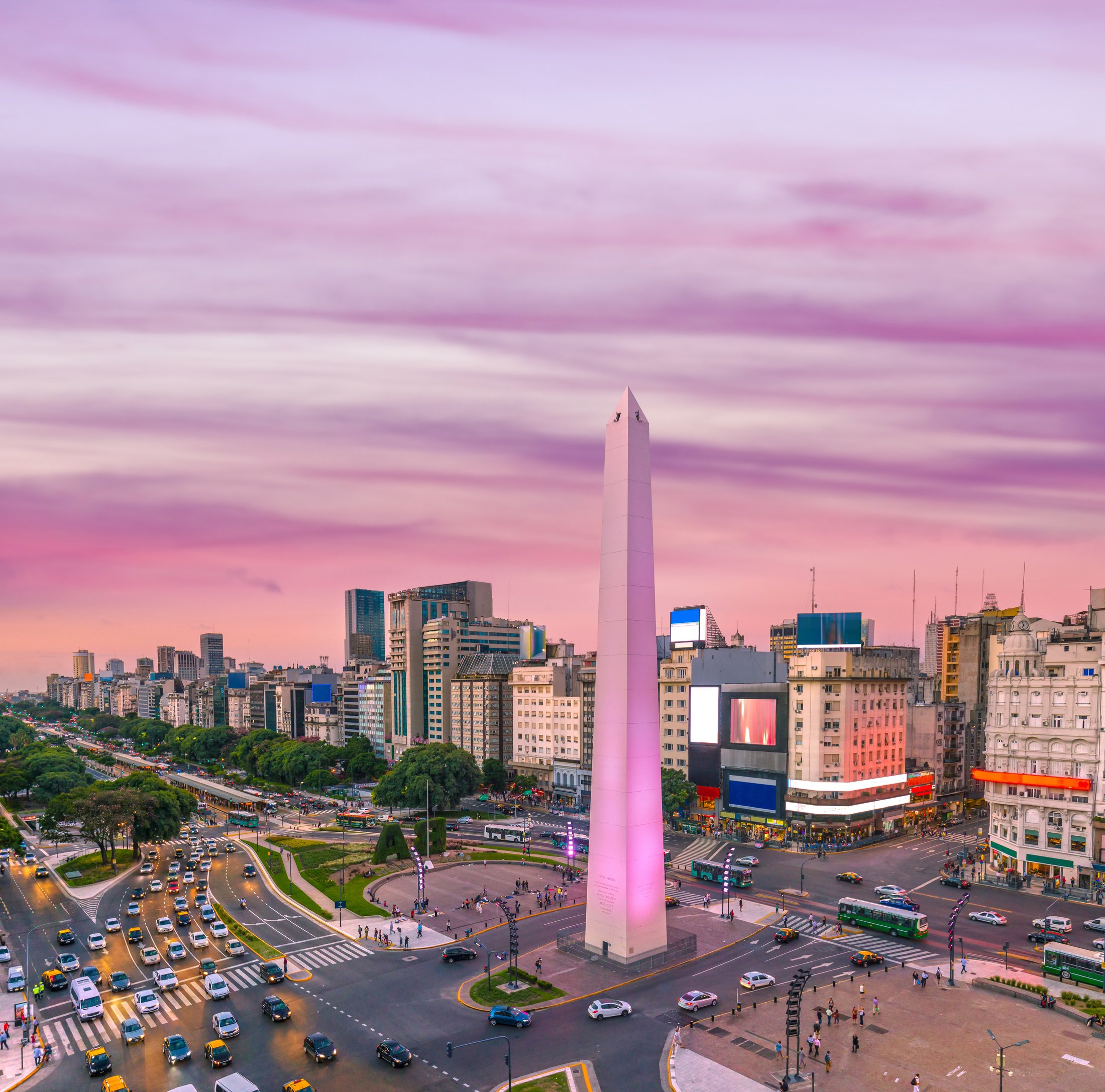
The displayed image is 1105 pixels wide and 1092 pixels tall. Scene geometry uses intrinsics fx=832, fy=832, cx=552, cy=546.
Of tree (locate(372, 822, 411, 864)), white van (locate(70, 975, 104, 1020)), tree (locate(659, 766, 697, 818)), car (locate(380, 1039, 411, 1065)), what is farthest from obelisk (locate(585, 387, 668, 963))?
tree (locate(659, 766, 697, 818))

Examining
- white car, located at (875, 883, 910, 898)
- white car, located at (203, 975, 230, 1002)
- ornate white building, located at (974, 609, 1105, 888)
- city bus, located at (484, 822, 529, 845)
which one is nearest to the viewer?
white car, located at (203, 975, 230, 1002)

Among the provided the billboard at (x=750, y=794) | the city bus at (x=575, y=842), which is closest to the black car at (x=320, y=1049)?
the city bus at (x=575, y=842)

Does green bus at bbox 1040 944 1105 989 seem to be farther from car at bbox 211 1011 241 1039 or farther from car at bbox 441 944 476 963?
car at bbox 211 1011 241 1039

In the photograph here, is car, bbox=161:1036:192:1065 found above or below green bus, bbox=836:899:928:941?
above

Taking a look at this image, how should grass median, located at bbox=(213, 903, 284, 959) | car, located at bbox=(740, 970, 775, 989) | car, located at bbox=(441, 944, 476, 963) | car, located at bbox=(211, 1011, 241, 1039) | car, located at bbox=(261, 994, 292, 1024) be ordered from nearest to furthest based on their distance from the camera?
car, located at bbox=(211, 1011, 241, 1039)
car, located at bbox=(261, 994, 292, 1024)
car, located at bbox=(740, 970, 775, 989)
car, located at bbox=(441, 944, 476, 963)
grass median, located at bbox=(213, 903, 284, 959)

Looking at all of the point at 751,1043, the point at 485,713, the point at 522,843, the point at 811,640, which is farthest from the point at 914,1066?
the point at 485,713

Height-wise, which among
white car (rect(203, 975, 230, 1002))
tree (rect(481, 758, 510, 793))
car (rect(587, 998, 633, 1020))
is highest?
car (rect(587, 998, 633, 1020))

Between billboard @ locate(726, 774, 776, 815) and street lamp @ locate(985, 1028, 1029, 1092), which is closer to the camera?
street lamp @ locate(985, 1028, 1029, 1092)
